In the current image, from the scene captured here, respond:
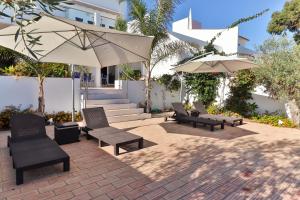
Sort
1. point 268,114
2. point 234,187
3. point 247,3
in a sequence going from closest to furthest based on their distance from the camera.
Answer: point 234,187
point 268,114
point 247,3

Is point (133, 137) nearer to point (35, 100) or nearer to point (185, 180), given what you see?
point (185, 180)

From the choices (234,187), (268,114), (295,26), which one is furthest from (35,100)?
(295,26)

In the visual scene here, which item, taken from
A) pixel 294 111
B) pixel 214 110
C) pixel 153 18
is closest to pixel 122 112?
pixel 153 18

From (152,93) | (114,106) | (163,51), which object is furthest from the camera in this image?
(152,93)

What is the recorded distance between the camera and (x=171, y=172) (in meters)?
5.28

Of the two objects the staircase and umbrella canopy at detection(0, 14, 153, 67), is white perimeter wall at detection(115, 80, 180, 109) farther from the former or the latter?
umbrella canopy at detection(0, 14, 153, 67)

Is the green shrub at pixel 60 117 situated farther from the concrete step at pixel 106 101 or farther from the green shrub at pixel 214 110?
the green shrub at pixel 214 110

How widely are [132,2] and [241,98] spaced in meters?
8.84

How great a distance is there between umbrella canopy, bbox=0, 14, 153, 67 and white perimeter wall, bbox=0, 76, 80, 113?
11.7ft

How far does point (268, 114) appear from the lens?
41.8 feet

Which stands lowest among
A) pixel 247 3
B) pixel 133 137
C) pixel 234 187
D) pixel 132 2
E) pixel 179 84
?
pixel 234 187

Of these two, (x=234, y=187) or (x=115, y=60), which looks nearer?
(x=234, y=187)

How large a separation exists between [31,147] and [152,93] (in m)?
10.5

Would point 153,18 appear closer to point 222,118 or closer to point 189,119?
point 189,119
